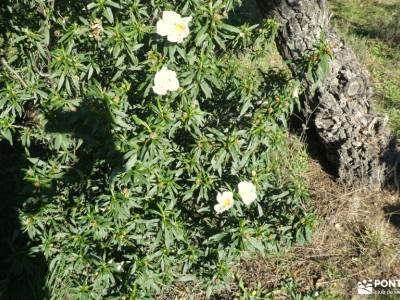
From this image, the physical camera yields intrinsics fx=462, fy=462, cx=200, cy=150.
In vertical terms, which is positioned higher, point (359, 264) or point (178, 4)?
point (178, 4)

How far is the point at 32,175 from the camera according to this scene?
2.63 meters

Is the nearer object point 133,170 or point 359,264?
point 133,170

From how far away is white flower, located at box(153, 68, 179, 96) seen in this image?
2.30 m

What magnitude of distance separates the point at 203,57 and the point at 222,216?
44.6 inches

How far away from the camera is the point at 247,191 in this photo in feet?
8.70

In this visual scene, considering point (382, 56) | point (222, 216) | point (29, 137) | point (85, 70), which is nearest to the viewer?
point (85, 70)

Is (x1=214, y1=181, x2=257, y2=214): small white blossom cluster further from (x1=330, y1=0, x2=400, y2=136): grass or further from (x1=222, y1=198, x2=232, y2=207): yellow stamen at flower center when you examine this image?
(x1=330, y1=0, x2=400, y2=136): grass

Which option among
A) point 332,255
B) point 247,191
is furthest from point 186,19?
point 332,255

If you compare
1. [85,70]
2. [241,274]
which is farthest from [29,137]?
[241,274]

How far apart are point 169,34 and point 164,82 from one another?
24cm

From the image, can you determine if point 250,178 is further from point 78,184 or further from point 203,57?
point 78,184

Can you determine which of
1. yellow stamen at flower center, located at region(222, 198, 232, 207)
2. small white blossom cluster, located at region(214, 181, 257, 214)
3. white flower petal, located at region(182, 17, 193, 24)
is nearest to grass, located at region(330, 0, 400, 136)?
small white blossom cluster, located at region(214, 181, 257, 214)

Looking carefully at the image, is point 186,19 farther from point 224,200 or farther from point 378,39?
point 378,39

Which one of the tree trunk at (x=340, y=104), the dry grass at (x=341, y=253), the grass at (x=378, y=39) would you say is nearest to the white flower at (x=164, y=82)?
the tree trunk at (x=340, y=104)
